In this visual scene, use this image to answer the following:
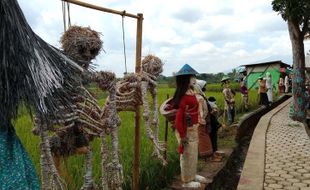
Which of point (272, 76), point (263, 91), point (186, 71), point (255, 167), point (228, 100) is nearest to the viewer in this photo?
point (186, 71)

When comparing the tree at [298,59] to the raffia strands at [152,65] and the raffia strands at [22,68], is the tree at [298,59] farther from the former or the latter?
the raffia strands at [22,68]

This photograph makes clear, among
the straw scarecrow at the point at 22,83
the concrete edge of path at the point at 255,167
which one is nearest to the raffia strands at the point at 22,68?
the straw scarecrow at the point at 22,83

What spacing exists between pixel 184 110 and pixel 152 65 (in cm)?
137

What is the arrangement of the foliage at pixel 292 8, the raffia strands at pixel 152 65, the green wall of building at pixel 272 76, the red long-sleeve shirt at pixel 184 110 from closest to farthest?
the raffia strands at pixel 152 65 < the red long-sleeve shirt at pixel 184 110 < the foliage at pixel 292 8 < the green wall of building at pixel 272 76

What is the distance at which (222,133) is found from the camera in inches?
343

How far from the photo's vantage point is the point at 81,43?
221 cm

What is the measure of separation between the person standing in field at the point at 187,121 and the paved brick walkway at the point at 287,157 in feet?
3.13

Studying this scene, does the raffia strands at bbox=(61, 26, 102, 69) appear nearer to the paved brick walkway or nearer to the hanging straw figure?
the hanging straw figure

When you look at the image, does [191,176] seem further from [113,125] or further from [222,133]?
[222,133]

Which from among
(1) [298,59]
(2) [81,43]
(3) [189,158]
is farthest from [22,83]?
(1) [298,59]

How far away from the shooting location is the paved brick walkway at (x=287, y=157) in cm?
486

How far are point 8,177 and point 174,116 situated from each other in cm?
271

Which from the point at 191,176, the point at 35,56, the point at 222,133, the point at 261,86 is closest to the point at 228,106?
the point at 222,133

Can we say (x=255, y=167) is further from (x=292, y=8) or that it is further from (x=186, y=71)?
(x=292, y=8)
